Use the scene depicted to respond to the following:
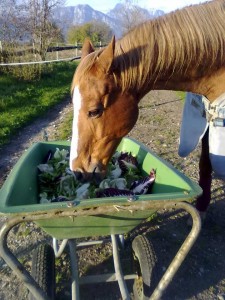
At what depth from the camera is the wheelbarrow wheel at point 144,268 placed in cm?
192

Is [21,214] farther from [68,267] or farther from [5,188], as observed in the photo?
[68,267]

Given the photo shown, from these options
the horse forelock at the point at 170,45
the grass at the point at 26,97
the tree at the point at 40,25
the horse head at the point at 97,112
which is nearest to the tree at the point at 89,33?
the tree at the point at 40,25

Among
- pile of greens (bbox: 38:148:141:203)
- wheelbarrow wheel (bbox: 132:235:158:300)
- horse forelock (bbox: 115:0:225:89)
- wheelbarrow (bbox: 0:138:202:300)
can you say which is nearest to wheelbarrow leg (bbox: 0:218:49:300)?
wheelbarrow (bbox: 0:138:202:300)

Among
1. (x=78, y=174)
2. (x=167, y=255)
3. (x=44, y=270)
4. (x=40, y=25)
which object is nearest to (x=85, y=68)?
(x=78, y=174)

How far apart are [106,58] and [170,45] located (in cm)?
38

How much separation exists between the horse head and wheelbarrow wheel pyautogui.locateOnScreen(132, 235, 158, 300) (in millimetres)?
560

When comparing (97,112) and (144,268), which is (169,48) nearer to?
(97,112)

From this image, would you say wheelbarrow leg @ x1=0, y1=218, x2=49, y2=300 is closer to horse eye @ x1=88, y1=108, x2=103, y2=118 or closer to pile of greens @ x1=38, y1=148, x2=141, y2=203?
pile of greens @ x1=38, y1=148, x2=141, y2=203

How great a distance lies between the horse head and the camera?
68.4 inches

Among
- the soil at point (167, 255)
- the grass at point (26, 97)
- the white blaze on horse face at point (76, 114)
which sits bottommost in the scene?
the soil at point (167, 255)

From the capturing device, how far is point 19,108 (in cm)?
658

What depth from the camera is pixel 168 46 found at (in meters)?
1.79

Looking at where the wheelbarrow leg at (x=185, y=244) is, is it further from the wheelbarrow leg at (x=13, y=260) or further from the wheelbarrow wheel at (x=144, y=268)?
the wheelbarrow leg at (x=13, y=260)

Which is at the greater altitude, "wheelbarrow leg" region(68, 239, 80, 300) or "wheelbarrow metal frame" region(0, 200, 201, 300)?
"wheelbarrow metal frame" region(0, 200, 201, 300)
